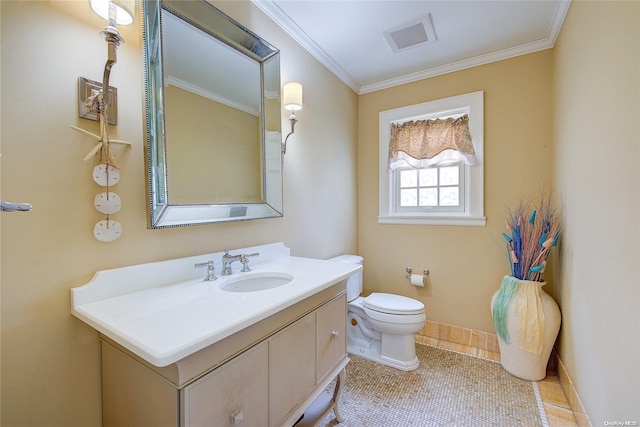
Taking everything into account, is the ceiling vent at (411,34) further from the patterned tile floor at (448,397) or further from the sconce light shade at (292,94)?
the patterned tile floor at (448,397)

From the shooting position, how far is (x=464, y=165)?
2.44 metres

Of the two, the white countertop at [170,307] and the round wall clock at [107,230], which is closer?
the white countertop at [170,307]

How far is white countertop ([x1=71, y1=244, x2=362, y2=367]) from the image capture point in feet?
2.30

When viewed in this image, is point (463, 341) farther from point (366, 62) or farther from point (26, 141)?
point (26, 141)

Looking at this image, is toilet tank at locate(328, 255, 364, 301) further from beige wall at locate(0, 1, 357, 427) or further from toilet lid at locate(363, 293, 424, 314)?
beige wall at locate(0, 1, 357, 427)

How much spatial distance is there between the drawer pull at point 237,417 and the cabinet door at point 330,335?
1.53ft

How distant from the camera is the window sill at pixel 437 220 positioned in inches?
92.1

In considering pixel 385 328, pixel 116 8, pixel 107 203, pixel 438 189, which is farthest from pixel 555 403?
pixel 116 8

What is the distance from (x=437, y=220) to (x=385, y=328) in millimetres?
1082

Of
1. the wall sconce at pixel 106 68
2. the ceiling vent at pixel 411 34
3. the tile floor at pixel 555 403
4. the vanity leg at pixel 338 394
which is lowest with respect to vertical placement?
the tile floor at pixel 555 403

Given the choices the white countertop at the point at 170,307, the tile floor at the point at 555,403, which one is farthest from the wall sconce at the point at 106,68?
the tile floor at the point at 555,403

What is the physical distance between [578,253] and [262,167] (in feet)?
6.08

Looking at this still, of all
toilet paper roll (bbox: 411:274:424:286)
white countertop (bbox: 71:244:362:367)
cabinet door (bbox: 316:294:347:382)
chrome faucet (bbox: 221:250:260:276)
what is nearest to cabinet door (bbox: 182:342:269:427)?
white countertop (bbox: 71:244:362:367)

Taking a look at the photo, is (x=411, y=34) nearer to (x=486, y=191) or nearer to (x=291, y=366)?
(x=486, y=191)
